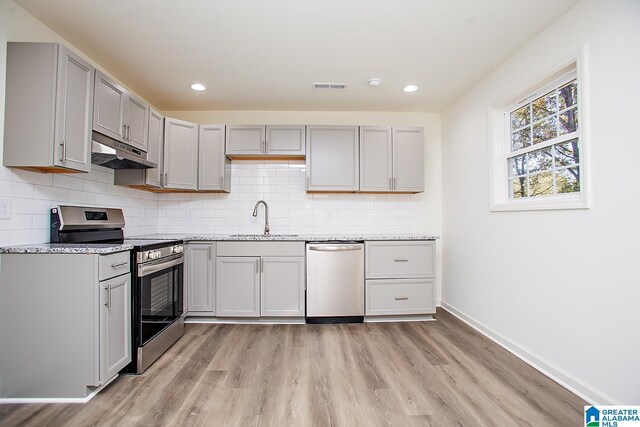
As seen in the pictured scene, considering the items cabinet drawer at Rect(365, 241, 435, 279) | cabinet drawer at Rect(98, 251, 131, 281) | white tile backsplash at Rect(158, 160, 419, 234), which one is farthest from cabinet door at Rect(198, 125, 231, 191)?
cabinet drawer at Rect(365, 241, 435, 279)

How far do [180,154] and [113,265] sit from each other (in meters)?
1.69

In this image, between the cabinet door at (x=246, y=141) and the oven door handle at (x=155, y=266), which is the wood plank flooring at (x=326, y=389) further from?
the cabinet door at (x=246, y=141)

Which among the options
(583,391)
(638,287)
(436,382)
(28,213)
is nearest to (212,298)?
(28,213)

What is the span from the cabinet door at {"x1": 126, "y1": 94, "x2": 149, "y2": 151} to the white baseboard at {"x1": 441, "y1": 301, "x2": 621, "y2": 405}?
375 cm

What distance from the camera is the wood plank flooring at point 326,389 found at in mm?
1617

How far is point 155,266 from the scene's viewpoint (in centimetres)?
228

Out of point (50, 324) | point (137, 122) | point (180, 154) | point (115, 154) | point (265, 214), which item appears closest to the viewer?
point (50, 324)

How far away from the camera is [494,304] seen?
267cm

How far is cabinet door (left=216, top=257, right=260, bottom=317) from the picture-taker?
3039 millimetres

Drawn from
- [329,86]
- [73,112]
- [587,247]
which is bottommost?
[587,247]

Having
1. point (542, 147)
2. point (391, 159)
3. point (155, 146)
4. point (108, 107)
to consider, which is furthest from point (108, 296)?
point (542, 147)

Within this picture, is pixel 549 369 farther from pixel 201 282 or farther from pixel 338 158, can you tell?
pixel 201 282

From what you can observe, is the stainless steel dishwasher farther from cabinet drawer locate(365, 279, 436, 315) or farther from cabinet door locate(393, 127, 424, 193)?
cabinet door locate(393, 127, 424, 193)

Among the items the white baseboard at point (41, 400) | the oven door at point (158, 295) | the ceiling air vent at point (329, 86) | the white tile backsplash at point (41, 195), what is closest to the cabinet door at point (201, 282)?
the oven door at point (158, 295)
